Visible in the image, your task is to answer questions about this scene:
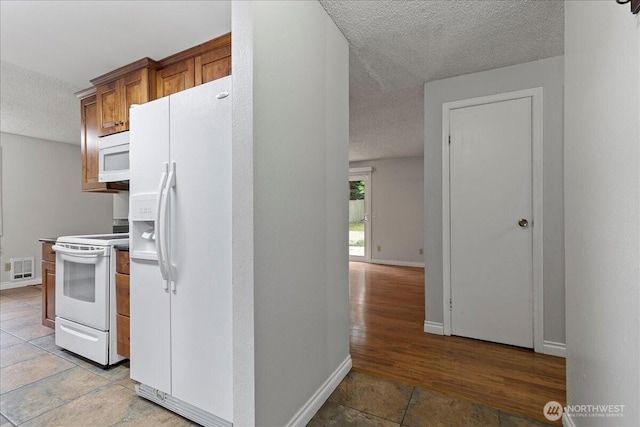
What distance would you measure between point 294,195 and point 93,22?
1.79 m

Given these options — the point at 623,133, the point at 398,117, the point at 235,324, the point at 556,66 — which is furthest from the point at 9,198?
the point at 556,66

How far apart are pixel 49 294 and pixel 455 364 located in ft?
11.4

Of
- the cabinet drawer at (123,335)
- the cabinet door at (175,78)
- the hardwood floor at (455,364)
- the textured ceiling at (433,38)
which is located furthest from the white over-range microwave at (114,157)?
the hardwood floor at (455,364)

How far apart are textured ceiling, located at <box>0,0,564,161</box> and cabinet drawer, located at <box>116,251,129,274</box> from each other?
59.0 inches

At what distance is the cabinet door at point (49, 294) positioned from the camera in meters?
2.60

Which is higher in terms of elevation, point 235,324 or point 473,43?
point 473,43

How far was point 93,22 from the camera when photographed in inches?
73.9

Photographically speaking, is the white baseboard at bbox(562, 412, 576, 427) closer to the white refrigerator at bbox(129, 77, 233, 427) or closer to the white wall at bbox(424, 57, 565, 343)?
the white wall at bbox(424, 57, 565, 343)

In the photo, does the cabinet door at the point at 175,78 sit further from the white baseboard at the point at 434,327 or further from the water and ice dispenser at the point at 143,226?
the white baseboard at the point at 434,327

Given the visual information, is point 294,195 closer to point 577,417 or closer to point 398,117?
point 577,417

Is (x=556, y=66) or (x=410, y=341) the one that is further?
(x=410, y=341)

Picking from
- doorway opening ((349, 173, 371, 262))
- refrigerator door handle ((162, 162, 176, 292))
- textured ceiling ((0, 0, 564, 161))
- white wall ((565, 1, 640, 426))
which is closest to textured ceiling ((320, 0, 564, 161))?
textured ceiling ((0, 0, 564, 161))

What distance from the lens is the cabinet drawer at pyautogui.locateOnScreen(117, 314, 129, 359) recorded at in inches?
78.8

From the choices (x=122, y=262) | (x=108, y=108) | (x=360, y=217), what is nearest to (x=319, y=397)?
(x=122, y=262)
